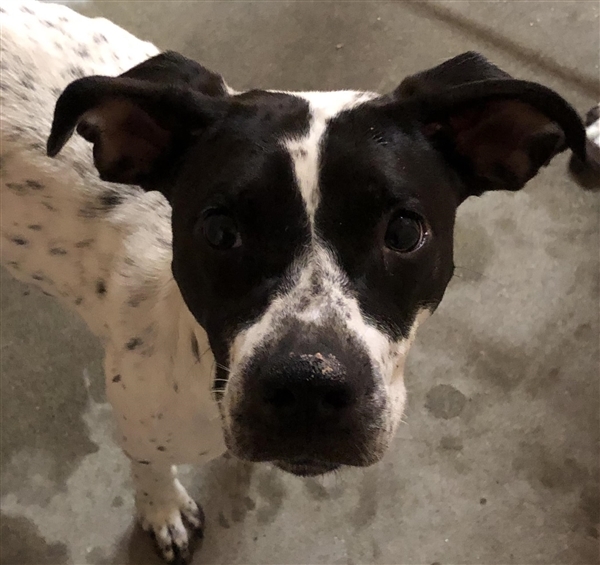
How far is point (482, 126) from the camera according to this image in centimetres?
158

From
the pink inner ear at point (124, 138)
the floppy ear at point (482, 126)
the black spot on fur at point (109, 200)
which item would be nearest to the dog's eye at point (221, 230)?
the pink inner ear at point (124, 138)

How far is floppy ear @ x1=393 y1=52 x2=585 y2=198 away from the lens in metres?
1.45

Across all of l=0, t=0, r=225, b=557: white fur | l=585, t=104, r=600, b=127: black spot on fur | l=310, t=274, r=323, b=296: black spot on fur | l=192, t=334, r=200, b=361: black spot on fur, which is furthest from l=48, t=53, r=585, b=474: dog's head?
l=585, t=104, r=600, b=127: black spot on fur

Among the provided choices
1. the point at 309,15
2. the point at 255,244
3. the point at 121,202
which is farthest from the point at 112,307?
the point at 309,15

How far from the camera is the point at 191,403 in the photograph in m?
1.84

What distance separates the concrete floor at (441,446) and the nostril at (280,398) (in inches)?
51.3

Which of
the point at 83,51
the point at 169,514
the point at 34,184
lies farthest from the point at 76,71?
the point at 169,514

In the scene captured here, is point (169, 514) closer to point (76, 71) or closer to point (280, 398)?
point (280, 398)

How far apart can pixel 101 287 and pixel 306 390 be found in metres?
0.93

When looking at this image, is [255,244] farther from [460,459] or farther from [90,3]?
[90,3]

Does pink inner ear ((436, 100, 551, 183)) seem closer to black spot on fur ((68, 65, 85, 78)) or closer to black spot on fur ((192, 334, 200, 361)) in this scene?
black spot on fur ((192, 334, 200, 361))

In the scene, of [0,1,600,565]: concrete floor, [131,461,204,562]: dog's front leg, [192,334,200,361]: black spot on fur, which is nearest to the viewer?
[192,334,200,361]: black spot on fur

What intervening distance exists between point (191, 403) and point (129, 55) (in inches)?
41.2

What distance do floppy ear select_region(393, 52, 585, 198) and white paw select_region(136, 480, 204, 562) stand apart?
1409 millimetres
